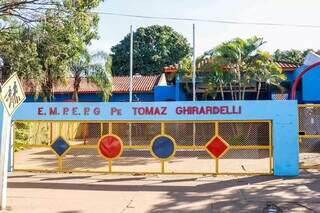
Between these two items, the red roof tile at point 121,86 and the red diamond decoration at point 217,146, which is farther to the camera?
the red roof tile at point 121,86

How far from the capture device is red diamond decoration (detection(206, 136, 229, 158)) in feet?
45.0

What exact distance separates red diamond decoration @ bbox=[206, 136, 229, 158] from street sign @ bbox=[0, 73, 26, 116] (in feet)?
19.9

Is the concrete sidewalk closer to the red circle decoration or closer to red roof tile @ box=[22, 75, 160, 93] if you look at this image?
the red circle decoration

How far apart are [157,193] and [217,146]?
10.8ft

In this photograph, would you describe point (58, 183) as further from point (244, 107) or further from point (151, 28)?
point (151, 28)

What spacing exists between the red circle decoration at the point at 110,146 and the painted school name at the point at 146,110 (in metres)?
0.74

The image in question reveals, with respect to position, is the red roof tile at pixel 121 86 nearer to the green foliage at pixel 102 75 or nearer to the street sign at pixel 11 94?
the green foliage at pixel 102 75

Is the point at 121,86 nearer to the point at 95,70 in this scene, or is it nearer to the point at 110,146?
the point at 95,70

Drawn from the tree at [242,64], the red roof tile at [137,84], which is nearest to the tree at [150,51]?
the red roof tile at [137,84]

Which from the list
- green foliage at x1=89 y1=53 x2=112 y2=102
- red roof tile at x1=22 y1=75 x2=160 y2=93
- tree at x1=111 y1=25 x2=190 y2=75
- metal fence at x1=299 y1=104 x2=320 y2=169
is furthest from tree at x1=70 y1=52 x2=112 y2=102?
tree at x1=111 y1=25 x2=190 y2=75

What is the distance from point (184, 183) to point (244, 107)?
2.95 metres

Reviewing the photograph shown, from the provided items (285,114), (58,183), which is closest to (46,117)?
(58,183)

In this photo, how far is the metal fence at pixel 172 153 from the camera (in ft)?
46.3

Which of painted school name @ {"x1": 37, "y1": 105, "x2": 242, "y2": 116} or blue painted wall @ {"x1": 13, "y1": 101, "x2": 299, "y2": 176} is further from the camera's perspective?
painted school name @ {"x1": 37, "y1": 105, "x2": 242, "y2": 116}
